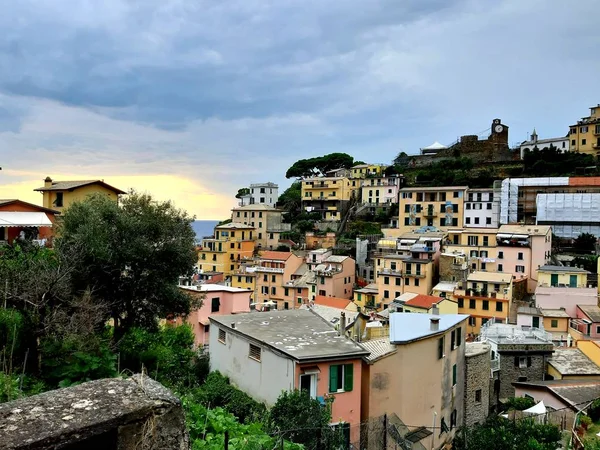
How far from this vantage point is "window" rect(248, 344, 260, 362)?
12625 mm

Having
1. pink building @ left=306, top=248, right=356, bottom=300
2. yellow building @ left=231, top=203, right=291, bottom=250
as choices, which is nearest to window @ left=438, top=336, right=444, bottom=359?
pink building @ left=306, top=248, right=356, bottom=300

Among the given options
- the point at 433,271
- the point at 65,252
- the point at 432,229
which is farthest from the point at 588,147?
the point at 65,252

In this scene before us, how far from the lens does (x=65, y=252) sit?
12.8m

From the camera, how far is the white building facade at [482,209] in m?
54.2

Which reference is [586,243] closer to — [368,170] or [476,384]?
[368,170]

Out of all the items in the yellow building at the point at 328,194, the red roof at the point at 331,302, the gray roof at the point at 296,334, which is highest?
the yellow building at the point at 328,194

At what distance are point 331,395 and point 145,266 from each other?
7.40 m

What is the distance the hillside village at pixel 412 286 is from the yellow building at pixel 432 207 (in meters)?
0.19

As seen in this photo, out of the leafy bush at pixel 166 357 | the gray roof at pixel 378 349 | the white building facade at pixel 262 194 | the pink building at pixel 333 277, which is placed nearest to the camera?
the leafy bush at pixel 166 357

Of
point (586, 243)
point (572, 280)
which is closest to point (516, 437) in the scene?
point (572, 280)

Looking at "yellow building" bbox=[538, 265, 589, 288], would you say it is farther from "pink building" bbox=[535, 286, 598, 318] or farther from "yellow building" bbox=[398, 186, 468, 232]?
"yellow building" bbox=[398, 186, 468, 232]

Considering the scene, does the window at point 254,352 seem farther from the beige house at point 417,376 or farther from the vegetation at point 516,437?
the vegetation at point 516,437

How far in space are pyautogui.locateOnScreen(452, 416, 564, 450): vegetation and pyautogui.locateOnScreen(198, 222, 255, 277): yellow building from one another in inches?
1678

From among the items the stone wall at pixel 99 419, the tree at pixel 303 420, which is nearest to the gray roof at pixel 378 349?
the tree at pixel 303 420
